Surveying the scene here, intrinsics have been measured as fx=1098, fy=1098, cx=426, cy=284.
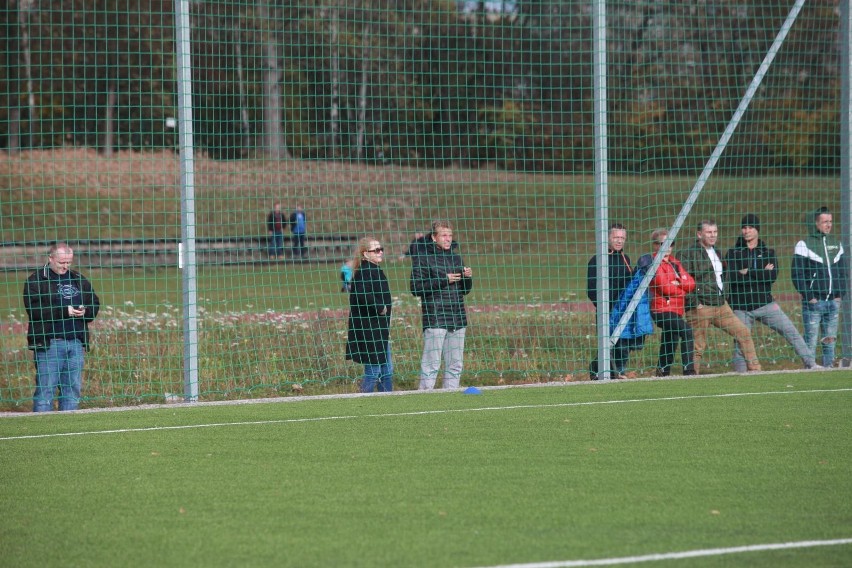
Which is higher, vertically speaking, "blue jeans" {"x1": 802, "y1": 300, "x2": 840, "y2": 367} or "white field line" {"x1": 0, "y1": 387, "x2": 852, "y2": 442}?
"blue jeans" {"x1": 802, "y1": 300, "x2": 840, "y2": 367}

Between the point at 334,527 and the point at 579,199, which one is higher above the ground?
the point at 579,199

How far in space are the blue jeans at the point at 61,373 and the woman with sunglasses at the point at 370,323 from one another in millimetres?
2600

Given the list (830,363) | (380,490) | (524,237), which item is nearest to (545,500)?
(380,490)

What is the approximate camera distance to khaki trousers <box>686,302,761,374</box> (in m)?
11.7

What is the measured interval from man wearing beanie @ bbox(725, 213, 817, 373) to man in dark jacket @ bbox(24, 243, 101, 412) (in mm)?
6757

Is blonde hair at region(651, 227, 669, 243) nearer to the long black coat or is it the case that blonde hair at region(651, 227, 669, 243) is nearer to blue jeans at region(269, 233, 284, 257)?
the long black coat

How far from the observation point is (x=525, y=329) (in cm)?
1365

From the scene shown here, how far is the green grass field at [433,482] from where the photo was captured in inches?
195

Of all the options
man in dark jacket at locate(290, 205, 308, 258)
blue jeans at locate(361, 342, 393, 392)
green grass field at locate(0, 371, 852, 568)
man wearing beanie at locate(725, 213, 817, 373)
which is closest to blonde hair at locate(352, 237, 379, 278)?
blue jeans at locate(361, 342, 393, 392)

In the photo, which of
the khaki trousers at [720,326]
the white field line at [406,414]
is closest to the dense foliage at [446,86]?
the khaki trousers at [720,326]

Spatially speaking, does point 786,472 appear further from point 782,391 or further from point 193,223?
point 193,223

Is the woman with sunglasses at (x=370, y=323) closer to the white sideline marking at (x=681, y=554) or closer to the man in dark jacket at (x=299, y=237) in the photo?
the man in dark jacket at (x=299, y=237)

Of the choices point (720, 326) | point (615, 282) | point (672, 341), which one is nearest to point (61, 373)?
point (615, 282)

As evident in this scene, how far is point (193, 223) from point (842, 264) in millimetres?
7027
